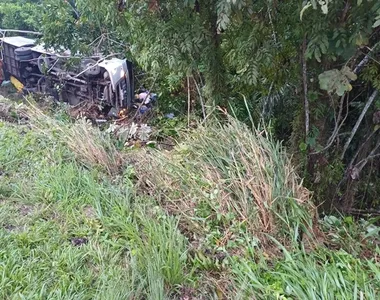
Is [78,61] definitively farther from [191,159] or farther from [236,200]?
[236,200]

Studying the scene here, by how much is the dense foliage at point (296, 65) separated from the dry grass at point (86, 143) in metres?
0.99

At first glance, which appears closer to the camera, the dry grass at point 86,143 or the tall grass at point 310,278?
the tall grass at point 310,278

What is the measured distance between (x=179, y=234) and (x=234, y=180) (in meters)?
0.51

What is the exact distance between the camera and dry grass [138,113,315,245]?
2303 mm

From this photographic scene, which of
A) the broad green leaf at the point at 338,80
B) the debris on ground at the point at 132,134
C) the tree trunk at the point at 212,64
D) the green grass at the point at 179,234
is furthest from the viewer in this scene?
the debris on ground at the point at 132,134

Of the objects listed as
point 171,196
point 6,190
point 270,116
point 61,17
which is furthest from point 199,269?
point 61,17

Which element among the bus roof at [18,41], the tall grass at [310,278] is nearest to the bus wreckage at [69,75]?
the bus roof at [18,41]

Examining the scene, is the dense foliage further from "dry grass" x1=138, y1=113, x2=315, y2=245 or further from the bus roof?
the bus roof

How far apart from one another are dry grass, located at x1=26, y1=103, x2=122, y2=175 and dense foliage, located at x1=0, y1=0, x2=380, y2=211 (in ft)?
3.26

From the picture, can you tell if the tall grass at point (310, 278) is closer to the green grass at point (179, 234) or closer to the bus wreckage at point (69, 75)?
the green grass at point (179, 234)

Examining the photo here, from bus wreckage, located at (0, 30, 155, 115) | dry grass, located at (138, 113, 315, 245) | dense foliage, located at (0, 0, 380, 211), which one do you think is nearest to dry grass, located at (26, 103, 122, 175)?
dry grass, located at (138, 113, 315, 245)

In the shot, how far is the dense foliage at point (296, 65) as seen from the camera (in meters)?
2.29

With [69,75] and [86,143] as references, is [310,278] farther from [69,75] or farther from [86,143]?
[69,75]

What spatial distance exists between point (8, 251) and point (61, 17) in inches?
183
